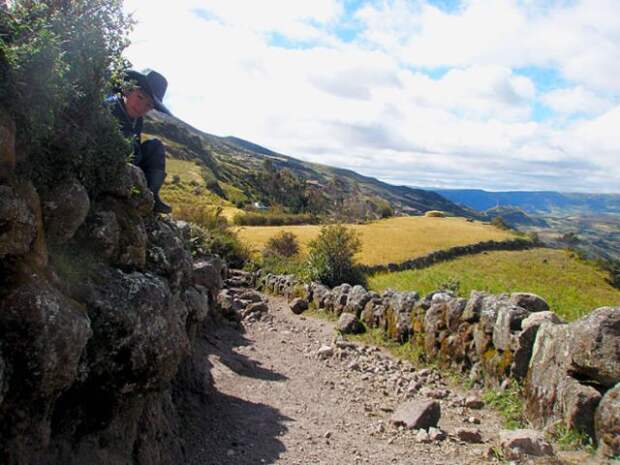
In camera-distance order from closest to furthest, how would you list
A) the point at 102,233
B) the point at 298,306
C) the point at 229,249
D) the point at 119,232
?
the point at 102,233 < the point at 119,232 < the point at 298,306 < the point at 229,249

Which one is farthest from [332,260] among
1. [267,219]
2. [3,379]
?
[267,219]

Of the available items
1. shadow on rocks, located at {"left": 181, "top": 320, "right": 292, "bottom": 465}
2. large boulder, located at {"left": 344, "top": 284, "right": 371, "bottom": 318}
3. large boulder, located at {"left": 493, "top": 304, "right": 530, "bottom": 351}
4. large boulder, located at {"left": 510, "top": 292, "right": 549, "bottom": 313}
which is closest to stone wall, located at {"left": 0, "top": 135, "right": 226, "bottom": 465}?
shadow on rocks, located at {"left": 181, "top": 320, "right": 292, "bottom": 465}

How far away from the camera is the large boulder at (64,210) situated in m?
3.91

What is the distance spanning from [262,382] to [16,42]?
7.14 meters

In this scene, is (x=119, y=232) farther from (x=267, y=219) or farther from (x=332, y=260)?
(x=267, y=219)

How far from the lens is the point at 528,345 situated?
8117 millimetres

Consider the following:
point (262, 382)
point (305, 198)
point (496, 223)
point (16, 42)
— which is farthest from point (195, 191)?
point (16, 42)

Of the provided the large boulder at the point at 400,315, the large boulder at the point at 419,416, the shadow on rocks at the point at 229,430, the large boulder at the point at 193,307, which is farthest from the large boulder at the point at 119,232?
the large boulder at the point at 400,315

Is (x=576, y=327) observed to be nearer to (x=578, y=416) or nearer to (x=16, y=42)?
(x=578, y=416)

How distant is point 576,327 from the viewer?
6.67 meters

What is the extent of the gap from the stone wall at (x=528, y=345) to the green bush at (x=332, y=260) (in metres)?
7.48

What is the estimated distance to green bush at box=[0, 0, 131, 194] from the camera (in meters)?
3.50

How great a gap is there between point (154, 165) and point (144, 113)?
2.25 feet

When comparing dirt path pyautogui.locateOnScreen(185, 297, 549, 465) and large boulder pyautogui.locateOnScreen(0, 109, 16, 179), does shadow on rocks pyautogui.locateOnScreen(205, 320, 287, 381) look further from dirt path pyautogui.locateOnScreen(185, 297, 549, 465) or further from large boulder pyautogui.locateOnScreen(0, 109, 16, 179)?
large boulder pyautogui.locateOnScreen(0, 109, 16, 179)
